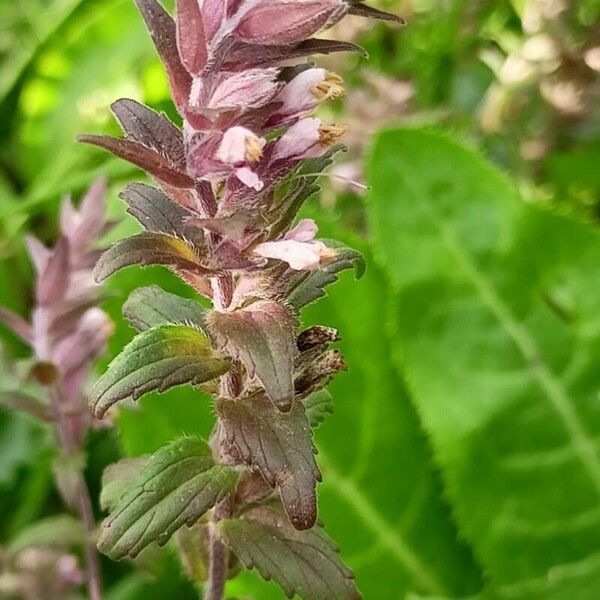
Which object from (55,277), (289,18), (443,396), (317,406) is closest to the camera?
(289,18)

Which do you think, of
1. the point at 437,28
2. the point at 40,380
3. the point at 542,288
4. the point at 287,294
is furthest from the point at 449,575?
the point at 437,28

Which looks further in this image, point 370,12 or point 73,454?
point 73,454

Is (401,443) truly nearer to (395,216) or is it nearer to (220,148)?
(395,216)

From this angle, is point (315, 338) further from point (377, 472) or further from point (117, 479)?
point (377, 472)

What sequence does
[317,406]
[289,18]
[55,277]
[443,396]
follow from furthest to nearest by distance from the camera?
[443,396], [55,277], [317,406], [289,18]

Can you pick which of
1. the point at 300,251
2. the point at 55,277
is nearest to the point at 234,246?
the point at 300,251

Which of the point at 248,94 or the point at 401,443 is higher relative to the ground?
the point at 248,94
